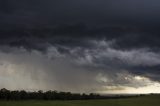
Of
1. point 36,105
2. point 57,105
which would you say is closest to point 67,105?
point 57,105

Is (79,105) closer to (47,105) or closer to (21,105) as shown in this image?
(47,105)

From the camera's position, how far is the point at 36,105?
187m

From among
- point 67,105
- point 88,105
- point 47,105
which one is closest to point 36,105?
point 47,105

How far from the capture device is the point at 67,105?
633 feet

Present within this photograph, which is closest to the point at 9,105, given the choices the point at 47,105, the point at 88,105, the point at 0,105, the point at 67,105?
the point at 0,105

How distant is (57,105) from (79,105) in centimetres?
1369

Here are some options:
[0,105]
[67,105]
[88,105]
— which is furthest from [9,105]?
[88,105]

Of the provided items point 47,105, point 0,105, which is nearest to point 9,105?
point 0,105

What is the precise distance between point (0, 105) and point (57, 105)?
34.1 metres

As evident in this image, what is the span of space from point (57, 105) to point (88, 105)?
1977cm

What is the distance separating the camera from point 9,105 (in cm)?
18788

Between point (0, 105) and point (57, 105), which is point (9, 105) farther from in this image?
point (57, 105)

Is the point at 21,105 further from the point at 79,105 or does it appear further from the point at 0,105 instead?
the point at 79,105

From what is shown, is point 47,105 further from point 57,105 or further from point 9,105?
point 9,105
